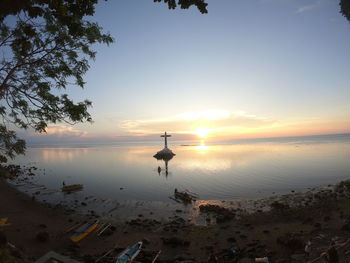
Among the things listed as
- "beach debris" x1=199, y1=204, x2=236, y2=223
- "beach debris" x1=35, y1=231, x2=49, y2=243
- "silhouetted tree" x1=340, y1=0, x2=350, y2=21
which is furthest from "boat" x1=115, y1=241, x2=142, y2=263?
"silhouetted tree" x1=340, y1=0, x2=350, y2=21

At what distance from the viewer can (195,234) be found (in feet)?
60.6

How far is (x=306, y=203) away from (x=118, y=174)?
41924 mm

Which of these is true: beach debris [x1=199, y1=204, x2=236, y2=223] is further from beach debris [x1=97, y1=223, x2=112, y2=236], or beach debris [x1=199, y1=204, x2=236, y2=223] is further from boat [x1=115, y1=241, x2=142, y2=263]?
beach debris [x1=97, y1=223, x2=112, y2=236]

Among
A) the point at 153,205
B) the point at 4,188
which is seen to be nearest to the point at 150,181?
the point at 153,205

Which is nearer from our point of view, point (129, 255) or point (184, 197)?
point (129, 255)

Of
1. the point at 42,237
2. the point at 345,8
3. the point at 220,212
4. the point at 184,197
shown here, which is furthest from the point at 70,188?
the point at 345,8

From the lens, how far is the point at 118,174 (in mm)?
50750

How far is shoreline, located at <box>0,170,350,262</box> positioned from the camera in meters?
14.1

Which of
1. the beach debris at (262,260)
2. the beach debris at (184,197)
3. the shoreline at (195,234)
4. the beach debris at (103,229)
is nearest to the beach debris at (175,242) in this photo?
the shoreline at (195,234)

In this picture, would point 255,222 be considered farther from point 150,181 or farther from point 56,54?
point 150,181

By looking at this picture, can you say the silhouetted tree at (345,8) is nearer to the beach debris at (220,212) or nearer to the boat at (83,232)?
the beach debris at (220,212)

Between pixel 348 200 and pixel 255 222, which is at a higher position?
pixel 348 200

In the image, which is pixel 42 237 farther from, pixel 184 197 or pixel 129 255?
pixel 184 197

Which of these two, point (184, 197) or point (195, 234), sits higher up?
point (195, 234)
